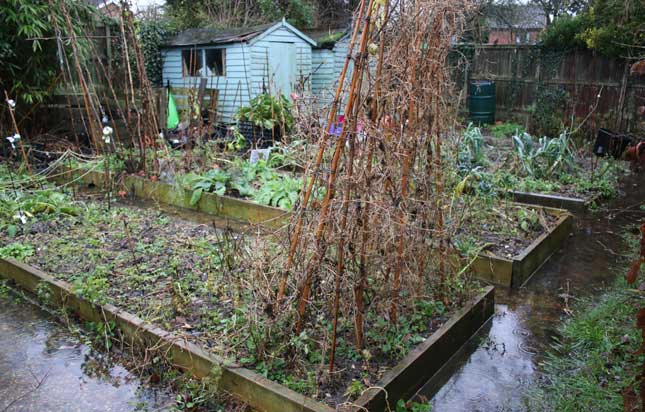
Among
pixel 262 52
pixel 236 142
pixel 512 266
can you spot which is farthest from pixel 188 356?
pixel 262 52

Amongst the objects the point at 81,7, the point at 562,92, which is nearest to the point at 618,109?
the point at 562,92

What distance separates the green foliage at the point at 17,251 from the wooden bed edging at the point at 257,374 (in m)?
0.54

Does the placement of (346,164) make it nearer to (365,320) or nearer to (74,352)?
(365,320)

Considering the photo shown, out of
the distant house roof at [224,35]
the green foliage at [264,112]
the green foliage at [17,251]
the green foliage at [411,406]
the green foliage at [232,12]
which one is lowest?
the green foliage at [411,406]

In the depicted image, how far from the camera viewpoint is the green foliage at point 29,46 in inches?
338

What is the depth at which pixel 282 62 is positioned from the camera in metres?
14.2

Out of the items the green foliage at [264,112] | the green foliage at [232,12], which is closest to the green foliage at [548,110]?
the green foliage at [264,112]

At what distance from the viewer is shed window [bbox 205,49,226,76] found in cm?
1382

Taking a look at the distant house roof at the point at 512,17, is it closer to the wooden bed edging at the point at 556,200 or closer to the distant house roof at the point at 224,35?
the distant house roof at the point at 224,35

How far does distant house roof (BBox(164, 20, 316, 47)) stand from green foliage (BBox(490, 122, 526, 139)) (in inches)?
222

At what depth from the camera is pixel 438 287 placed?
370 centimetres

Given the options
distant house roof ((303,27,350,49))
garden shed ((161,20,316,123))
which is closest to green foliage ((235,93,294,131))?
garden shed ((161,20,316,123))

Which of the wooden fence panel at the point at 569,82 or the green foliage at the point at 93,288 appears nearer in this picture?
the green foliage at the point at 93,288

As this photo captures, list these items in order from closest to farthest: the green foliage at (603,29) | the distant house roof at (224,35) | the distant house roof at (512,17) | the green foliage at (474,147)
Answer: the green foliage at (474,147) → the green foliage at (603,29) → the distant house roof at (224,35) → the distant house roof at (512,17)
